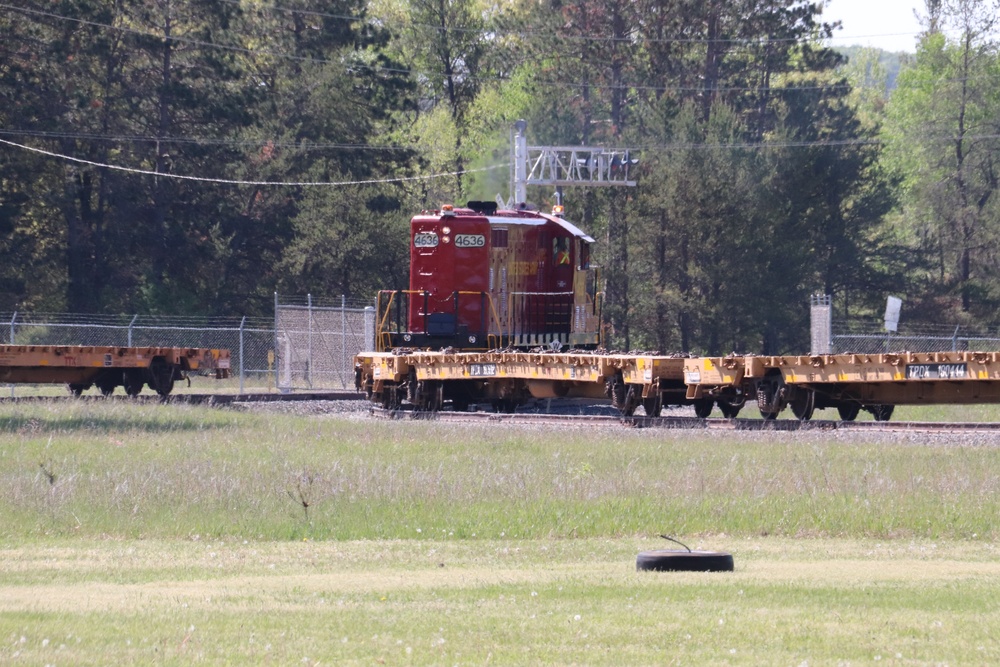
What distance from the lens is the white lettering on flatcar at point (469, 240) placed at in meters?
27.5

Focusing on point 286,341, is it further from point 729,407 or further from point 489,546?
point 489,546

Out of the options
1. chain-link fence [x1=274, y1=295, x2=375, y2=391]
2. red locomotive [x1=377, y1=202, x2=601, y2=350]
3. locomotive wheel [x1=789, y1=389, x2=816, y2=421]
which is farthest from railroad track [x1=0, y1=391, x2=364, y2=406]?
locomotive wheel [x1=789, y1=389, x2=816, y2=421]

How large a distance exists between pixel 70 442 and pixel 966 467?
13.2 meters

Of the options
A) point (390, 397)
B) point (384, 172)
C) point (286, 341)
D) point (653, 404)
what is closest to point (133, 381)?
point (286, 341)

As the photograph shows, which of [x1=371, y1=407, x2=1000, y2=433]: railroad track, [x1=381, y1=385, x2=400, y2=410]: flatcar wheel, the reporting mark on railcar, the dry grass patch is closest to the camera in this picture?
the dry grass patch

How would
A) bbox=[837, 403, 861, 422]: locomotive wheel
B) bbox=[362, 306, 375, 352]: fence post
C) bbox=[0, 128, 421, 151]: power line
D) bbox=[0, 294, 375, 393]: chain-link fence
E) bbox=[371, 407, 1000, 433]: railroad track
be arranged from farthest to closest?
bbox=[0, 128, 421, 151]: power line, bbox=[0, 294, 375, 393]: chain-link fence, bbox=[362, 306, 375, 352]: fence post, bbox=[837, 403, 861, 422]: locomotive wheel, bbox=[371, 407, 1000, 433]: railroad track

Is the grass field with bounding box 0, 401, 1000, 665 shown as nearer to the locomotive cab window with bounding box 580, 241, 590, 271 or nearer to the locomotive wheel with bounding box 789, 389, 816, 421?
the locomotive wheel with bounding box 789, 389, 816, 421

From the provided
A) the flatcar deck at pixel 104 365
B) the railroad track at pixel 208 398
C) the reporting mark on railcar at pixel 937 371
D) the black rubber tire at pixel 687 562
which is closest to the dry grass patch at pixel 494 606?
the black rubber tire at pixel 687 562

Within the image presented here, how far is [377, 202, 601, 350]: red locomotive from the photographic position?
27547 millimetres

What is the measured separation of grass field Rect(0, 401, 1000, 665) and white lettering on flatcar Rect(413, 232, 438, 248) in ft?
18.4

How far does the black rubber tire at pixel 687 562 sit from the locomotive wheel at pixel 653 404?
12904 mm

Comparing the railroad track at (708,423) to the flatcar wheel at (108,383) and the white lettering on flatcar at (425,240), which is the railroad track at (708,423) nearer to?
the white lettering on flatcar at (425,240)

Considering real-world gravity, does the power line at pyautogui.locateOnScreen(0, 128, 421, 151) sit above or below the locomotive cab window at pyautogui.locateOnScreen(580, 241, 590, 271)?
above

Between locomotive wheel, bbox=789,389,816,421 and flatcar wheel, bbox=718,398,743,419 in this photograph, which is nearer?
locomotive wheel, bbox=789,389,816,421
